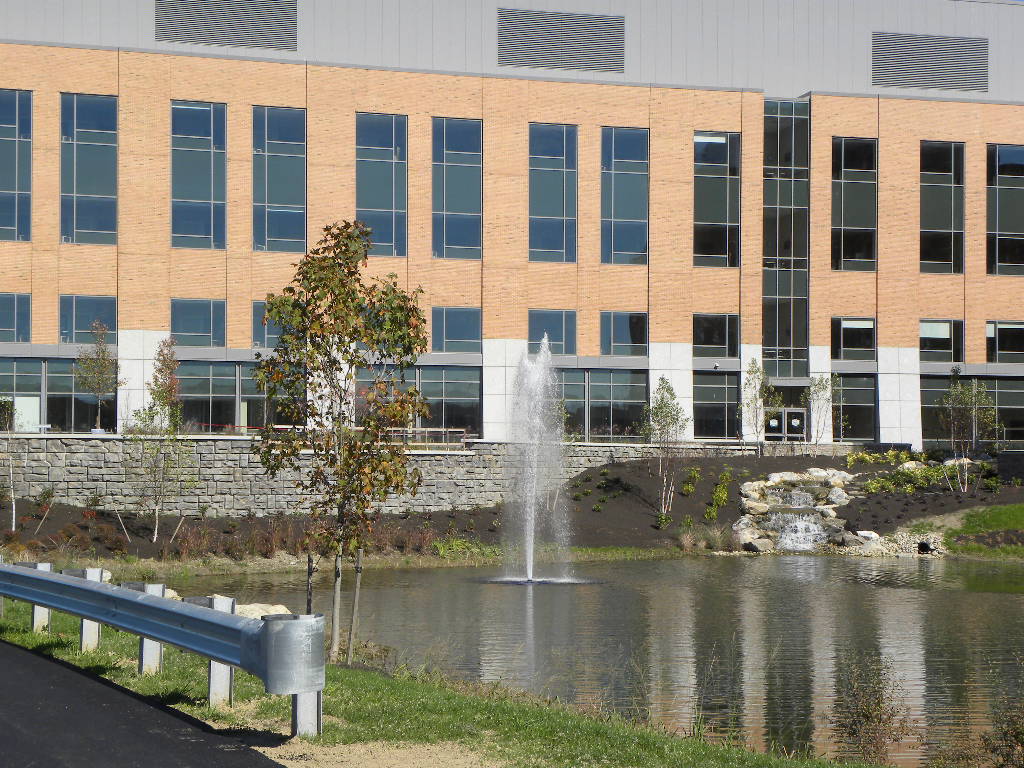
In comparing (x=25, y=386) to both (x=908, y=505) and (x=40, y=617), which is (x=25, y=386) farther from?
(x=40, y=617)

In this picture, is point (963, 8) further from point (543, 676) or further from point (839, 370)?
point (543, 676)

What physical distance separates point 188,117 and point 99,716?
4402 cm

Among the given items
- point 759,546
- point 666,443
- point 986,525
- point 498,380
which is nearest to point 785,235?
point 498,380

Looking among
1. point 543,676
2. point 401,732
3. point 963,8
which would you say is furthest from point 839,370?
point 401,732

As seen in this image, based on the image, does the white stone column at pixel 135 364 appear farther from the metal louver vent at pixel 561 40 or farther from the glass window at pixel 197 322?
the metal louver vent at pixel 561 40

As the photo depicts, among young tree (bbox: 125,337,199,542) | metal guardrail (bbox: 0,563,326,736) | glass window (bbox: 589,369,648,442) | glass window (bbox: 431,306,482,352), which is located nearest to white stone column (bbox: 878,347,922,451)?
glass window (bbox: 589,369,648,442)

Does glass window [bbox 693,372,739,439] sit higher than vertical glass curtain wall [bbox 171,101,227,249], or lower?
lower

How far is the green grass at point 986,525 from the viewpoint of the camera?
38219 mm

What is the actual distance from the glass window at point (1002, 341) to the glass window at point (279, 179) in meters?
31.7

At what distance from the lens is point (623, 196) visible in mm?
54531

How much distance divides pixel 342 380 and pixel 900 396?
45.0 metres

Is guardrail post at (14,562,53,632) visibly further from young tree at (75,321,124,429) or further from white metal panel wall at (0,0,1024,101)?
white metal panel wall at (0,0,1024,101)

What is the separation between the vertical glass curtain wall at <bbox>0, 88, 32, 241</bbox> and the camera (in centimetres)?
4859

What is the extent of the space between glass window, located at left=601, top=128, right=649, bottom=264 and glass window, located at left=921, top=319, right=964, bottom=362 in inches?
551
